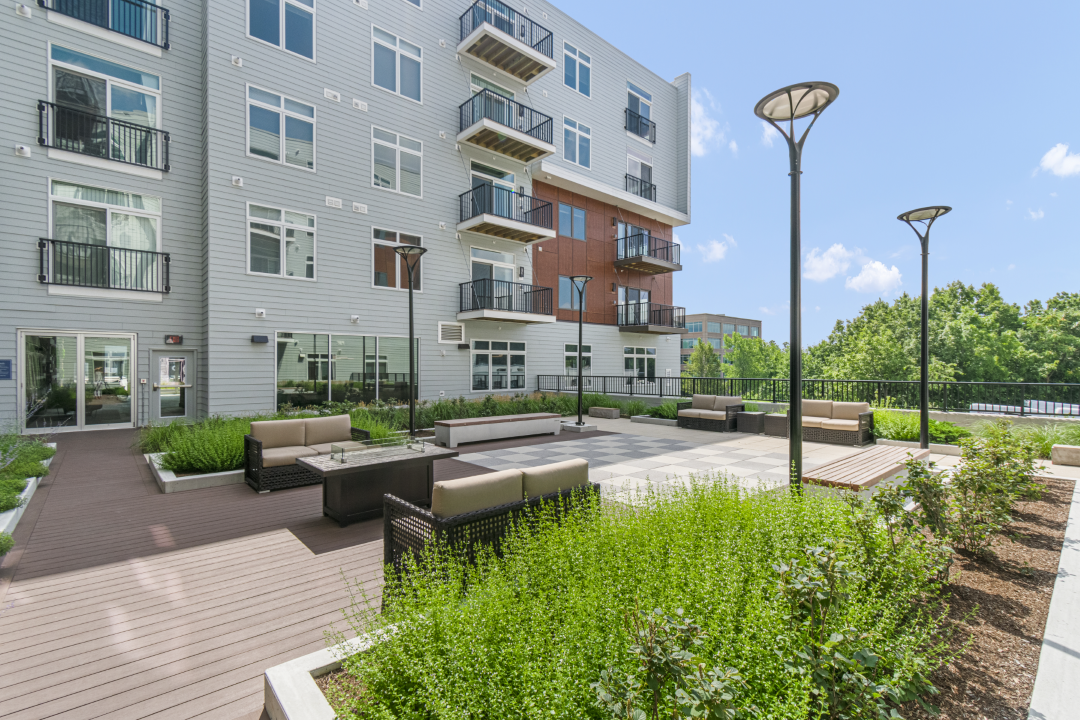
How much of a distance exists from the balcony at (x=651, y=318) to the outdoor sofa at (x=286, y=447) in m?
15.3

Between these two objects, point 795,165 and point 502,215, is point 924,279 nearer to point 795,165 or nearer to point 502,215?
point 795,165

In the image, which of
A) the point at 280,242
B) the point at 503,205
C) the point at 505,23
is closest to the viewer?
the point at 280,242

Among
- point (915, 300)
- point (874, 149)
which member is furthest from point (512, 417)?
point (915, 300)

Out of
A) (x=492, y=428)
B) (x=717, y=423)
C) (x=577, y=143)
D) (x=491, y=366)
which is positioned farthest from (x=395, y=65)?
A: (x=717, y=423)

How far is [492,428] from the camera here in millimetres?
10148

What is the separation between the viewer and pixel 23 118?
951 centimetres

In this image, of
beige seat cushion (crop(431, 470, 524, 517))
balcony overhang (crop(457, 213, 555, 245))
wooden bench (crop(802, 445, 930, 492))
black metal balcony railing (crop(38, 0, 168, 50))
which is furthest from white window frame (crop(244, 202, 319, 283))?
wooden bench (crop(802, 445, 930, 492))

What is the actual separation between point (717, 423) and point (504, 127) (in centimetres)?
1123

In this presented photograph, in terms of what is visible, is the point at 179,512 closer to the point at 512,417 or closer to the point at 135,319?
the point at 512,417

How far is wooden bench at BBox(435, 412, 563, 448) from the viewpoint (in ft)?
31.3

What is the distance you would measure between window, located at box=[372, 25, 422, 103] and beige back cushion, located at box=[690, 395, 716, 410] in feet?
40.6

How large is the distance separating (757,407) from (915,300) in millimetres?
48414

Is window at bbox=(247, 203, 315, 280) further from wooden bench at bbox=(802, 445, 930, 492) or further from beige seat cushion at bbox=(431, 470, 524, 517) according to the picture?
wooden bench at bbox=(802, 445, 930, 492)

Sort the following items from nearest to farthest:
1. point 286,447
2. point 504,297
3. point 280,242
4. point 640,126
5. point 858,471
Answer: point 858,471
point 286,447
point 280,242
point 504,297
point 640,126
